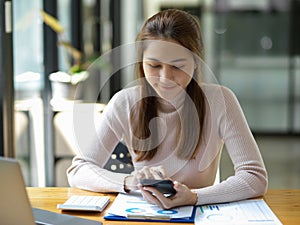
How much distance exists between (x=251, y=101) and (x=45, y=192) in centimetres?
514

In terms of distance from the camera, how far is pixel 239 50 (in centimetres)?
657

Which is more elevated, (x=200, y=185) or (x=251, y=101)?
(x=200, y=185)

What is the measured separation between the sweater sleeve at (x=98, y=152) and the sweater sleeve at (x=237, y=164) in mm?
283

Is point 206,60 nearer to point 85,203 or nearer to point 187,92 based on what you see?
point 187,92

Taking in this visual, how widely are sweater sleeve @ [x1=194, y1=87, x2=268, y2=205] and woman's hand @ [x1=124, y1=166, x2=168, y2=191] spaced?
115mm

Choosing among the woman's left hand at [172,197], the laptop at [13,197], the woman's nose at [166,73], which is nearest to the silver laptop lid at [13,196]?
the laptop at [13,197]

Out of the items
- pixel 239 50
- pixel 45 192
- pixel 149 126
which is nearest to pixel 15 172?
pixel 45 192

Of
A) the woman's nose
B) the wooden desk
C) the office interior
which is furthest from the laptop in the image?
the office interior

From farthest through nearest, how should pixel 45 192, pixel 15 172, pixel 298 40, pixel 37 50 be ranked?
pixel 298 40 < pixel 37 50 < pixel 45 192 < pixel 15 172

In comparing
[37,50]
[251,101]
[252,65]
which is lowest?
[251,101]

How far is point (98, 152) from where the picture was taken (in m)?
1.88

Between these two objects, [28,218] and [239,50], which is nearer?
[28,218]

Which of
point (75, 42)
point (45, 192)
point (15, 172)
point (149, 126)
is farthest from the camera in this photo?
point (75, 42)

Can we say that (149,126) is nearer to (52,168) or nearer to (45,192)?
(45,192)
